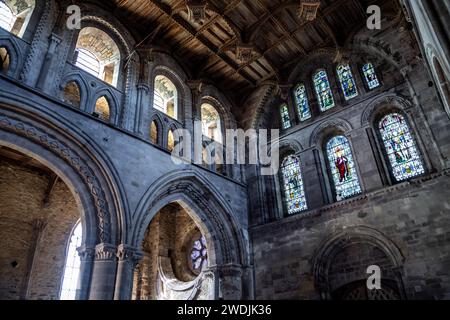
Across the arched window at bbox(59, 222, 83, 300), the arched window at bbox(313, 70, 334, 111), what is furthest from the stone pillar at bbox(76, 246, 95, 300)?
the arched window at bbox(313, 70, 334, 111)

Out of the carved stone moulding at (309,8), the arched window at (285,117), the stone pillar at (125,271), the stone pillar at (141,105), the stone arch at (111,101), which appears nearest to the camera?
the stone pillar at (125,271)

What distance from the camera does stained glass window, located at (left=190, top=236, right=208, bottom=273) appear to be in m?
13.8

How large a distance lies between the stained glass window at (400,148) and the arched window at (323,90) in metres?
2.11

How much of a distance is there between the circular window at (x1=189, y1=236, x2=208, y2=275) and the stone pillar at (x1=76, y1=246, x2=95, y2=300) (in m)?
6.47

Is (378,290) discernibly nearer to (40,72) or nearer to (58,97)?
(58,97)

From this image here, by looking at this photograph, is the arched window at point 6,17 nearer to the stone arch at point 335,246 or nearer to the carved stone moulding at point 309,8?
the carved stone moulding at point 309,8

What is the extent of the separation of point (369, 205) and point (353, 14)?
6.48 meters

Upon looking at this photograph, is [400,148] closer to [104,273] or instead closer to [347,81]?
[347,81]

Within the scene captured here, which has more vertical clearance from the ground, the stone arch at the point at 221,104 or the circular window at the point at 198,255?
the stone arch at the point at 221,104

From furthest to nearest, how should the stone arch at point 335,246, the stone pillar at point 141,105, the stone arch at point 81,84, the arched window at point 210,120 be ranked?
the arched window at point 210,120
the stone pillar at point 141,105
the stone arch at point 335,246
the stone arch at point 81,84

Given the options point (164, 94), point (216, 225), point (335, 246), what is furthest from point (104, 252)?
point (164, 94)

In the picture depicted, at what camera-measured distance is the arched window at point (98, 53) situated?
10383 millimetres

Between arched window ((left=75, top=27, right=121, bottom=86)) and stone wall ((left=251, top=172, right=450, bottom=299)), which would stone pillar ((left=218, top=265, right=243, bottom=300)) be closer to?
stone wall ((left=251, top=172, right=450, bottom=299))

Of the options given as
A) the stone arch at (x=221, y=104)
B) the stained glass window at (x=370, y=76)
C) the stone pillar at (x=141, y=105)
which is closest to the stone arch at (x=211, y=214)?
the stone pillar at (x=141, y=105)
